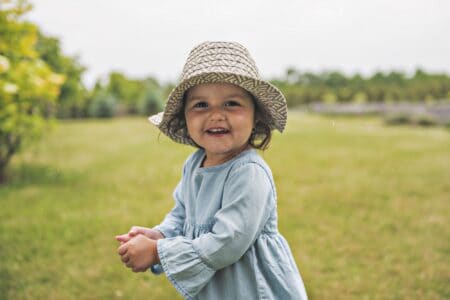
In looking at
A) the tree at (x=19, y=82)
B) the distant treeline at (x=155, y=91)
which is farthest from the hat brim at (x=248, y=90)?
the distant treeline at (x=155, y=91)

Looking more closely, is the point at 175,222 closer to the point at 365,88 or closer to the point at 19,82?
the point at 19,82

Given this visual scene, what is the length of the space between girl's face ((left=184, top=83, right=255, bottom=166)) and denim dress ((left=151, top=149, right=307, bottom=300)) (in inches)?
3.1

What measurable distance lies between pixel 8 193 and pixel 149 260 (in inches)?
180

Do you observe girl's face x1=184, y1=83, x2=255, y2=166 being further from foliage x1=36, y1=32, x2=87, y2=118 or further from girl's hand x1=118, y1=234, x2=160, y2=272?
foliage x1=36, y1=32, x2=87, y2=118

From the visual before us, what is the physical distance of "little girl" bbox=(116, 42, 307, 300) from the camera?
4.56 ft

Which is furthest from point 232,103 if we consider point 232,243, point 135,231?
point 135,231

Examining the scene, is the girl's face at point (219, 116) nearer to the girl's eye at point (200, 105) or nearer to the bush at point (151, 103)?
the girl's eye at point (200, 105)

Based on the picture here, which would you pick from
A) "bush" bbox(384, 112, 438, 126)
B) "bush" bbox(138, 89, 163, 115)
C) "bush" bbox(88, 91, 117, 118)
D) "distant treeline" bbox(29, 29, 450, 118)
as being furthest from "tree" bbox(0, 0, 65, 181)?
"bush" bbox(88, 91, 117, 118)

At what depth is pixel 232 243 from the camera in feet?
4.47

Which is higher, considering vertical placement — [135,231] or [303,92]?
[135,231]

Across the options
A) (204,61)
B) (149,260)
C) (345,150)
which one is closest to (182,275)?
(149,260)

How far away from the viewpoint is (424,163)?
6.71 meters

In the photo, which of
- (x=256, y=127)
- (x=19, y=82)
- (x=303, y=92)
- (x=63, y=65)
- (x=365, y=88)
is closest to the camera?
(x=256, y=127)

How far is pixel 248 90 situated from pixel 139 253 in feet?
2.35
